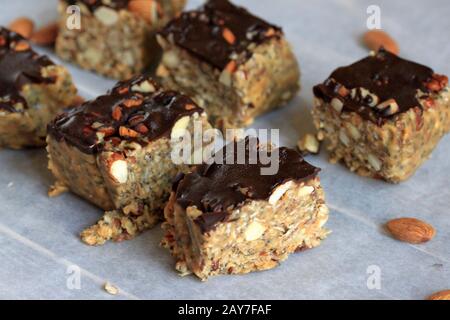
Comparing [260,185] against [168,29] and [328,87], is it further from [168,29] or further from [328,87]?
[168,29]

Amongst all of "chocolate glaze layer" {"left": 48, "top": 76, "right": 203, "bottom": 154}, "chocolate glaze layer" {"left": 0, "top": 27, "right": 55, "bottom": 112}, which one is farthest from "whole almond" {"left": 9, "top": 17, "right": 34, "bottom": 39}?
"chocolate glaze layer" {"left": 48, "top": 76, "right": 203, "bottom": 154}

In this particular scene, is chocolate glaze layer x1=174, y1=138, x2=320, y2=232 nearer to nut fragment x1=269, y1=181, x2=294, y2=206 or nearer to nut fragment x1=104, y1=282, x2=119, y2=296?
nut fragment x1=269, y1=181, x2=294, y2=206

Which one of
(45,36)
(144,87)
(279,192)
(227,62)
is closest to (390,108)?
(279,192)

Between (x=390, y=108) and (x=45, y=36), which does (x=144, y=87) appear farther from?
(x=45, y=36)

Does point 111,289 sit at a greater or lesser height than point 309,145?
lesser
